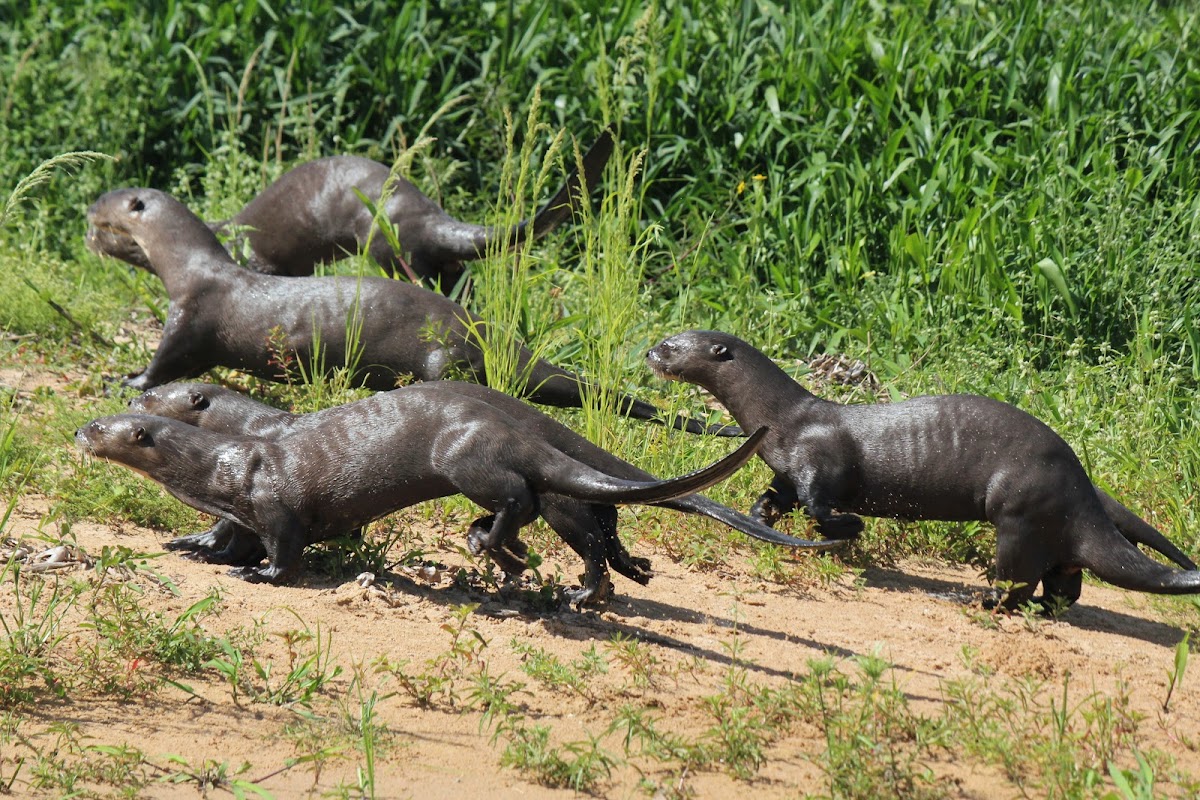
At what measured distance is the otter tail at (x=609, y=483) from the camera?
3955 millimetres

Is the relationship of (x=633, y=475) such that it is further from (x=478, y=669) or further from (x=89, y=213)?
(x=89, y=213)

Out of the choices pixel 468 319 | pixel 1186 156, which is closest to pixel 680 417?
pixel 468 319

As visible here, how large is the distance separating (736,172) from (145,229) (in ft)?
10.7

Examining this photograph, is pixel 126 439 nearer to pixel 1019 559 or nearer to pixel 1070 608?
pixel 1019 559

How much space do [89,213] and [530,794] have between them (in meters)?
4.42

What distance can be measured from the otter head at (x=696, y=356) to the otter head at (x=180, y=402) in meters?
1.60

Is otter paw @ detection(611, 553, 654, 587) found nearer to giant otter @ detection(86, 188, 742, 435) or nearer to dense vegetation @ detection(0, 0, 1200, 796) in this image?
dense vegetation @ detection(0, 0, 1200, 796)

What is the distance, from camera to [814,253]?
7906 mm

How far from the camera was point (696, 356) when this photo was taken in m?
5.57

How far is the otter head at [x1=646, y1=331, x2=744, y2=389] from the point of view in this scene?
18.1 ft

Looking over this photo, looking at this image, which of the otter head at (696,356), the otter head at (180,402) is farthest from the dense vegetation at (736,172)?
the otter head at (180,402)

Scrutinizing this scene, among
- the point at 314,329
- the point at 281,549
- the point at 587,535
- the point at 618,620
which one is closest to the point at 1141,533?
the point at 618,620

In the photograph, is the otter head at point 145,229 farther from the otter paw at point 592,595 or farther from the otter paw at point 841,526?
the otter paw at point 841,526

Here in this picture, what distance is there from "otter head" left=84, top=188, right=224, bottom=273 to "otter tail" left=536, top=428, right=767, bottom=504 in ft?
8.96
